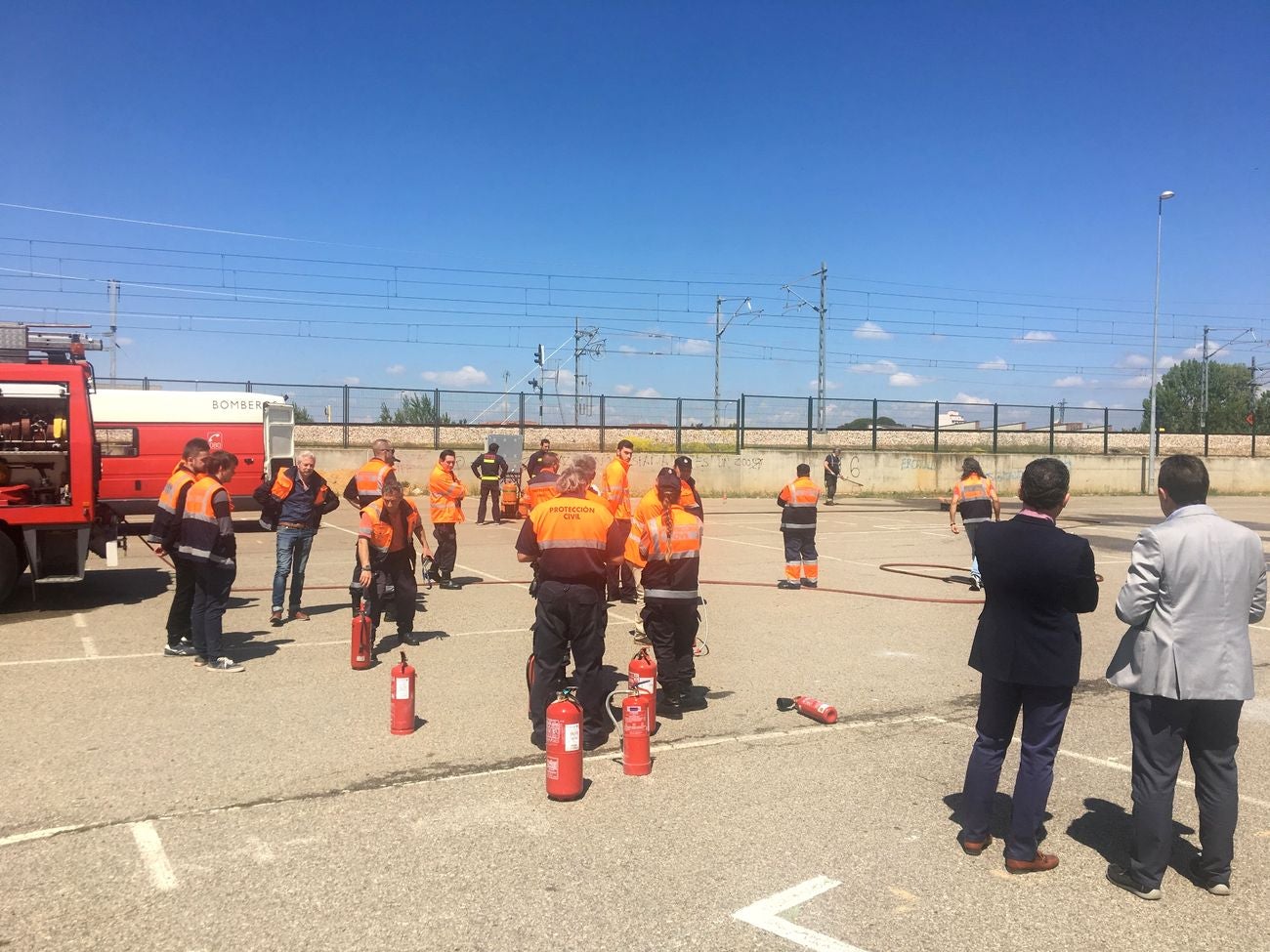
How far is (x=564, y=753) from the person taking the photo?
4.79 metres

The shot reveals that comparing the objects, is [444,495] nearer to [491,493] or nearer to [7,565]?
[7,565]

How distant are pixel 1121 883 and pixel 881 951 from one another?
1.28m

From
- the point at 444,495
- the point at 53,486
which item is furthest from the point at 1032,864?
the point at 53,486

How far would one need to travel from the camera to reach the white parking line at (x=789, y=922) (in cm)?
345

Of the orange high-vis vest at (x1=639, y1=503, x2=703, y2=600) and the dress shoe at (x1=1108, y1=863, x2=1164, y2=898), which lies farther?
the orange high-vis vest at (x1=639, y1=503, x2=703, y2=600)

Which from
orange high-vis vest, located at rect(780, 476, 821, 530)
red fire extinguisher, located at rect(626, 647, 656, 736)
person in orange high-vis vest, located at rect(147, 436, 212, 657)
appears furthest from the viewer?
orange high-vis vest, located at rect(780, 476, 821, 530)

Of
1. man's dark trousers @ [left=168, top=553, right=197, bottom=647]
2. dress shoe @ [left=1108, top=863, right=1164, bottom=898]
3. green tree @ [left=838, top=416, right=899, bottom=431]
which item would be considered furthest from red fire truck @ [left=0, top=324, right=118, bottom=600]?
green tree @ [left=838, top=416, right=899, bottom=431]

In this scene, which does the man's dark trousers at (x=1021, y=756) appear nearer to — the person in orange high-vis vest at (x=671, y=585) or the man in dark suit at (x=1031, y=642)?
the man in dark suit at (x=1031, y=642)

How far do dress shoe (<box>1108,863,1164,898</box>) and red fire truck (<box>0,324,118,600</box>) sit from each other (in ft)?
33.8

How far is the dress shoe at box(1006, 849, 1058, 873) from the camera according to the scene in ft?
13.3

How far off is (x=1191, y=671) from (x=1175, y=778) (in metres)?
0.49

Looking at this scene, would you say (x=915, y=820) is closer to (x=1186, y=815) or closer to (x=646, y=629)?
(x=1186, y=815)

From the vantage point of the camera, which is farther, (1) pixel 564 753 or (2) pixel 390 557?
(2) pixel 390 557

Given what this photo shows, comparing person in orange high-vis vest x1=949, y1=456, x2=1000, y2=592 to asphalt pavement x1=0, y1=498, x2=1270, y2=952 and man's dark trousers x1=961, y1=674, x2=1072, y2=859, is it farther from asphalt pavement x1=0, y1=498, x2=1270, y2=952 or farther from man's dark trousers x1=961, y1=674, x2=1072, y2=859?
man's dark trousers x1=961, y1=674, x2=1072, y2=859
